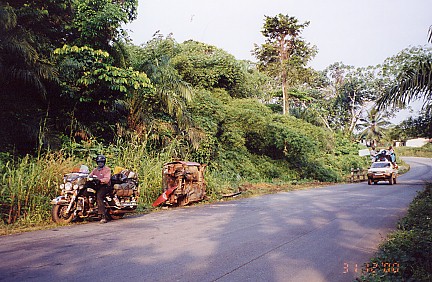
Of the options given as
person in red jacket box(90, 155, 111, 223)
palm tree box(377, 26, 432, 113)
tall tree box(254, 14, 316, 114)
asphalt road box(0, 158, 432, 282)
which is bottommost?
asphalt road box(0, 158, 432, 282)

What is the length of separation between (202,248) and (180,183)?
7.02 meters

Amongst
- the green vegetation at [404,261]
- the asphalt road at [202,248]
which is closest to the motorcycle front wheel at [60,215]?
the asphalt road at [202,248]

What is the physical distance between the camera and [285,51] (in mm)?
36125

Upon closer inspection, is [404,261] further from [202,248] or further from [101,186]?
[101,186]

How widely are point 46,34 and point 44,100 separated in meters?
3.32

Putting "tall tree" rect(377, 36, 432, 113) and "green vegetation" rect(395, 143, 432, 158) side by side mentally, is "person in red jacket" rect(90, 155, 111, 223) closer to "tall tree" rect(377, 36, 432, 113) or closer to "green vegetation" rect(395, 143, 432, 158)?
"tall tree" rect(377, 36, 432, 113)

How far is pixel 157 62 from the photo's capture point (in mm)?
18969

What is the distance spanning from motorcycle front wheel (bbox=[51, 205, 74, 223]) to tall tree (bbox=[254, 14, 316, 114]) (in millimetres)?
27281

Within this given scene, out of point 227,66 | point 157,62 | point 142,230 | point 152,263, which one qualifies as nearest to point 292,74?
point 227,66

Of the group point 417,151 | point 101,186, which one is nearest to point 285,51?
point 101,186

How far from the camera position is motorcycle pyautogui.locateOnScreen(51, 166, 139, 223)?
9719 millimetres

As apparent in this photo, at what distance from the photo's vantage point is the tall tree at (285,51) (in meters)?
35.2

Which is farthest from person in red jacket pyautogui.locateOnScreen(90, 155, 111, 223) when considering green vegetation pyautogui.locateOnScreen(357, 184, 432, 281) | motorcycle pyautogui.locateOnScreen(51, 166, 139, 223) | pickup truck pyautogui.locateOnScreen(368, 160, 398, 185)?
pickup truck pyautogui.locateOnScreen(368, 160, 398, 185)

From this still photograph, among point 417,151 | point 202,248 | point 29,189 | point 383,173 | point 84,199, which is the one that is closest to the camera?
point 202,248
